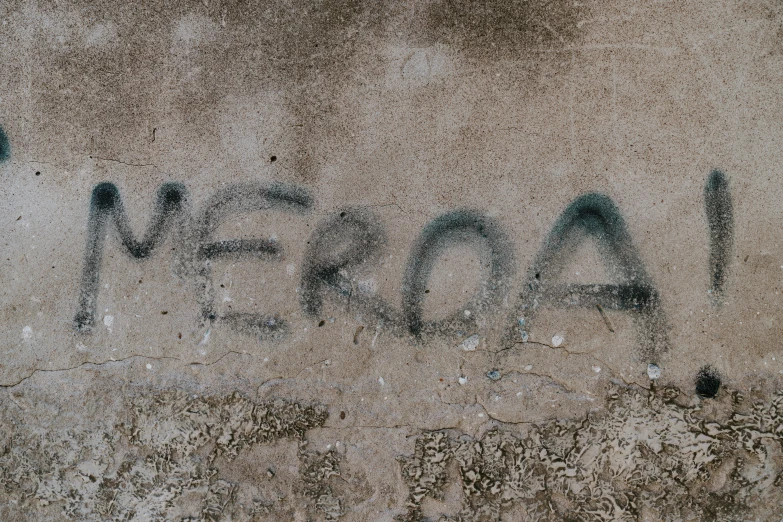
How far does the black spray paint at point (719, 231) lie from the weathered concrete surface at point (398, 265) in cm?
1

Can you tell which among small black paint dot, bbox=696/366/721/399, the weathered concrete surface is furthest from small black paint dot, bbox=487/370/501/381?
small black paint dot, bbox=696/366/721/399

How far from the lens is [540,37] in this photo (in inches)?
90.3

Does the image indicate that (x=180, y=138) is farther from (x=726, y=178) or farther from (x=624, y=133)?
(x=726, y=178)

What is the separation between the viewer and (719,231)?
88.4 inches

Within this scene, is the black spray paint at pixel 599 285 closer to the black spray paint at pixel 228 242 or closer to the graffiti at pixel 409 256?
the graffiti at pixel 409 256

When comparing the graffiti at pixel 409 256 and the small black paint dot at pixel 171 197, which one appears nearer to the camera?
the graffiti at pixel 409 256

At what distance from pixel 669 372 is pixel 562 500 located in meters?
0.79

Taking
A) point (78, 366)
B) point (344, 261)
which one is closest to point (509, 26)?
point (344, 261)

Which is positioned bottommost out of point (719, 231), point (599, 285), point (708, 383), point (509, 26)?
point (708, 383)

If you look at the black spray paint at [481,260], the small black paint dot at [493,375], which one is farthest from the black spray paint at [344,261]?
the small black paint dot at [493,375]

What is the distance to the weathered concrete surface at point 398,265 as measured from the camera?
2244mm

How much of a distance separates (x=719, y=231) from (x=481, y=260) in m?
1.12

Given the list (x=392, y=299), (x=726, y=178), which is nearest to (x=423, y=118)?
(x=392, y=299)

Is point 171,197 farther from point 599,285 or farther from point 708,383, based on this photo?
point 708,383
